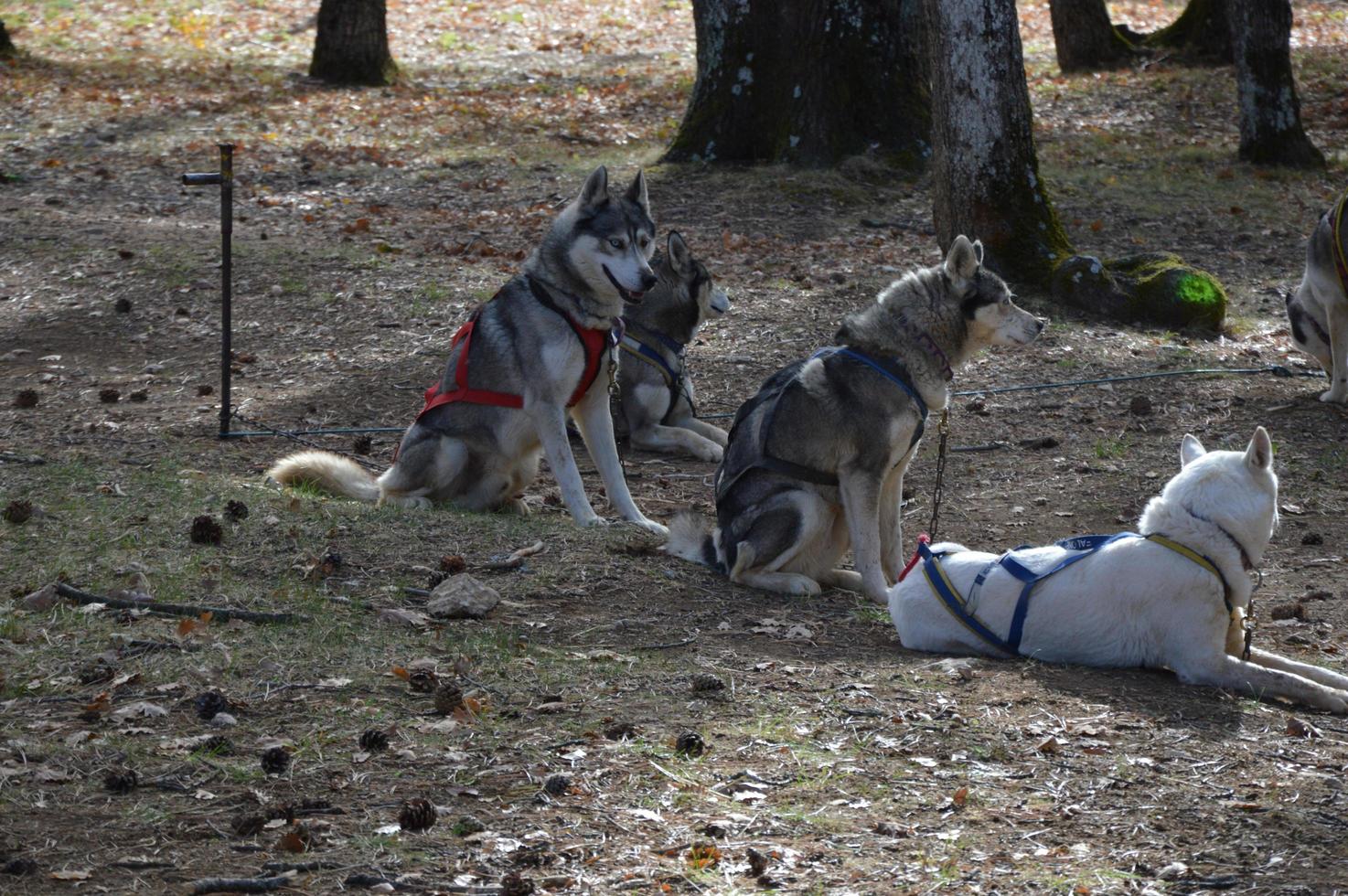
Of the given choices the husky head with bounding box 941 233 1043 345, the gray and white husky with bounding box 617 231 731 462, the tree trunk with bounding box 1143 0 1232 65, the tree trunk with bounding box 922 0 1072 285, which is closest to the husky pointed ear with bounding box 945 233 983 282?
the husky head with bounding box 941 233 1043 345

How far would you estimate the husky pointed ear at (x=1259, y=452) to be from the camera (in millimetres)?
5316

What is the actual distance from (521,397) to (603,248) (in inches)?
39.2

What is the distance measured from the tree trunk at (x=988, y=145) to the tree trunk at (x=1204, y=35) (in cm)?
1188

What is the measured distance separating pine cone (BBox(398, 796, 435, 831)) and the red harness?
4.09 m

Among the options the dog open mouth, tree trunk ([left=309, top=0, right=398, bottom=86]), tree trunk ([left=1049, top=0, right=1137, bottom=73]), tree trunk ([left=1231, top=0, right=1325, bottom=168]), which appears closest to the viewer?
the dog open mouth

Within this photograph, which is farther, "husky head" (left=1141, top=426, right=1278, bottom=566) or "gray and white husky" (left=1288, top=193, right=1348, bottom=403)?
"gray and white husky" (left=1288, top=193, right=1348, bottom=403)

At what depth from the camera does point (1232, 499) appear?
5434 millimetres

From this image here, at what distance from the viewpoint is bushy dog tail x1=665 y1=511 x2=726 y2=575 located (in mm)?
7070

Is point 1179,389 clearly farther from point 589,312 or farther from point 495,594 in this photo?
point 495,594

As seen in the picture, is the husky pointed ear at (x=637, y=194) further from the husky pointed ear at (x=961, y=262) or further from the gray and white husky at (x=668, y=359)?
the husky pointed ear at (x=961, y=262)

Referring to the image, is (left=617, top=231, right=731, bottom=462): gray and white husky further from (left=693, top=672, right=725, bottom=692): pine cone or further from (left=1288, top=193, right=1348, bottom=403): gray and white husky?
(left=693, top=672, right=725, bottom=692): pine cone

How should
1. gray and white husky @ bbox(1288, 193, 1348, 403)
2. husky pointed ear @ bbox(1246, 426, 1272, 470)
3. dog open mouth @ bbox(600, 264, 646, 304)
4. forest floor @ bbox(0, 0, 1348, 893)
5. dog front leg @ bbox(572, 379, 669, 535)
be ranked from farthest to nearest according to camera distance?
gray and white husky @ bbox(1288, 193, 1348, 403) < dog front leg @ bbox(572, 379, 669, 535) < dog open mouth @ bbox(600, 264, 646, 304) < husky pointed ear @ bbox(1246, 426, 1272, 470) < forest floor @ bbox(0, 0, 1348, 893)

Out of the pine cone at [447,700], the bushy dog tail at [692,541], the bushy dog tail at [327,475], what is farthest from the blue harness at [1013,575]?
the bushy dog tail at [327,475]

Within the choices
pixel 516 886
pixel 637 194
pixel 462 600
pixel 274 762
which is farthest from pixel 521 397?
pixel 516 886
